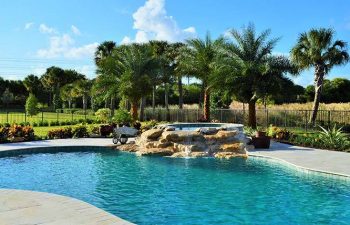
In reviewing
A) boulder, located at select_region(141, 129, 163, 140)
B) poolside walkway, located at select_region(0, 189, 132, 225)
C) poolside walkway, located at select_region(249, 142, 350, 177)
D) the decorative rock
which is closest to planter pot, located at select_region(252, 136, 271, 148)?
poolside walkway, located at select_region(249, 142, 350, 177)

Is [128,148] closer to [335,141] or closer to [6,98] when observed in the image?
[335,141]

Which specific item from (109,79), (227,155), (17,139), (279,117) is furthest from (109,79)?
(227,155)

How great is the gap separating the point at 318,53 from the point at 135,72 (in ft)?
53.8

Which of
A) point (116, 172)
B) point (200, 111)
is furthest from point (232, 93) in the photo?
point (116, 172)

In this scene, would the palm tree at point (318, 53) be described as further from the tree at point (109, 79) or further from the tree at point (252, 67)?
the tree at point (109, 79)

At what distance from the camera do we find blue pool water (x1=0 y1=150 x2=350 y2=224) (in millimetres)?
9742

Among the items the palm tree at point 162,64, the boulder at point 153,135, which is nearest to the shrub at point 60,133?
the boulder at point 153,135

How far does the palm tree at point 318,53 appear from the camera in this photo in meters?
32.2

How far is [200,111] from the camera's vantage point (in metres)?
42.1

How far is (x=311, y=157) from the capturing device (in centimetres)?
1764

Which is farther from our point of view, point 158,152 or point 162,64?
point 162,64

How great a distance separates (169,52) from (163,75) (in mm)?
9834

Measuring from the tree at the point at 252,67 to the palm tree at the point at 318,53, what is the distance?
4.98ft

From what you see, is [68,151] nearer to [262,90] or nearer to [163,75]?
[262,90]
